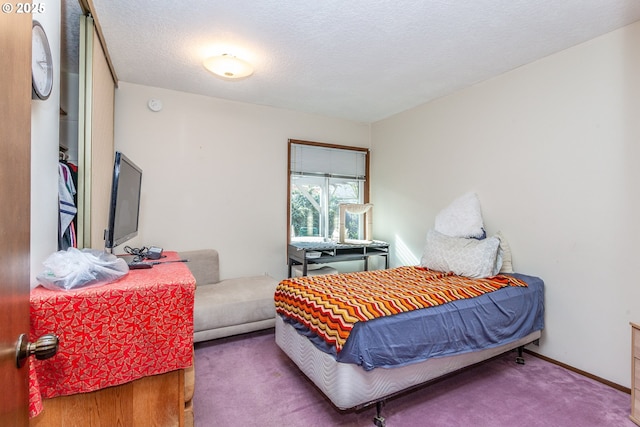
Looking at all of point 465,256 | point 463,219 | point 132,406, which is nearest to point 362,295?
point 465,256

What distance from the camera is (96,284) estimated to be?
47.1 inches

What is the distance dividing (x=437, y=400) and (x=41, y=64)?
2646mm

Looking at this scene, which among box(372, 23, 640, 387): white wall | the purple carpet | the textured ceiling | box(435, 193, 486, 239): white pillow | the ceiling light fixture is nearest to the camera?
the purple carpet

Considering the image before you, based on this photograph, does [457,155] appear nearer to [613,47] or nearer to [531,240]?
[531,240]

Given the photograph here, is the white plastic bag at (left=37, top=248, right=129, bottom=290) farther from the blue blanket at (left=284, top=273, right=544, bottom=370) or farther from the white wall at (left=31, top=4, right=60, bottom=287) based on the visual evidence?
the blue blanket at (left=284, top=273, right=544, bottom=370)

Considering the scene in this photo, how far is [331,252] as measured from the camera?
12.3ft

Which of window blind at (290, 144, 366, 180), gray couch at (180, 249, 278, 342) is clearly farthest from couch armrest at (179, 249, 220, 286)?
window blind at (290, 144, 366, 180)

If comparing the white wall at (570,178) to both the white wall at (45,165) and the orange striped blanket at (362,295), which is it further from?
the white wall at (45,165)

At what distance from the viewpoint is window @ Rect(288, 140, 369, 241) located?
403cm

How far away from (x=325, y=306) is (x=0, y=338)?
1.50 m

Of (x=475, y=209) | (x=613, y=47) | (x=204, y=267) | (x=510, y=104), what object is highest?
(x=613, y=47)

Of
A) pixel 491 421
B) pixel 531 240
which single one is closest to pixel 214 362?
pixel 491 421

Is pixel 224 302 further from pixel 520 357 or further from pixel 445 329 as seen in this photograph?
pixel 520 357

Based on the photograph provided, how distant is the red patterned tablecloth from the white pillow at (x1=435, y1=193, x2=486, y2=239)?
252 centimetres
